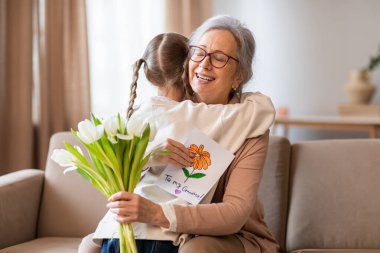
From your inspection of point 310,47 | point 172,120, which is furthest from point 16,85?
point 310,47

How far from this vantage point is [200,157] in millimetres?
1799

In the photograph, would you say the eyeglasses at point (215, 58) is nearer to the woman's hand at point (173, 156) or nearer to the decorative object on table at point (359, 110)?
the woman's hand at point (173, 156)

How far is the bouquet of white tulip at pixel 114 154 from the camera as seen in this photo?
152 cm

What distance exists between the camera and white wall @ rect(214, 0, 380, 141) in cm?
448

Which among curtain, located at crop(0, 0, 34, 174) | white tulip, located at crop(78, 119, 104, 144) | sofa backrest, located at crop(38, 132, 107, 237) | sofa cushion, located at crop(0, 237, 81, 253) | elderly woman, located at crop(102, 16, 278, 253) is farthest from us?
curtain, located at crop(0, 0, 34, 174)

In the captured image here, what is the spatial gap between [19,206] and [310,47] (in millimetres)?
2853

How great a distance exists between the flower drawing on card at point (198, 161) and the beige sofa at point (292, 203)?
2.05 ft

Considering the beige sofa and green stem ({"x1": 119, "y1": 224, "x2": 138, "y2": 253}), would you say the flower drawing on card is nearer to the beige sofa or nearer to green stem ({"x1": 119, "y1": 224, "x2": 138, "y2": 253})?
green stem ({"x1": 119, "y1": 224, "x2": 138, "y2": 253})

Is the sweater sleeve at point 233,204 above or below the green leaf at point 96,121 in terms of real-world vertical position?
below

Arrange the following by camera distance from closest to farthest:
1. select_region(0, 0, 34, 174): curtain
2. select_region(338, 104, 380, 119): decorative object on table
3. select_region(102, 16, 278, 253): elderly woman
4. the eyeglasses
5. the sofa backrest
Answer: select_region(102, 16, 278, 253): elderly woman, the eyeglasses, the sofa backrest, select_region(0, 0, 34, 174): curtain, select_region(338, 104, 380, 119): decorative object on table

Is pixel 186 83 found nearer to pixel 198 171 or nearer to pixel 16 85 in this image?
pixel 198 171

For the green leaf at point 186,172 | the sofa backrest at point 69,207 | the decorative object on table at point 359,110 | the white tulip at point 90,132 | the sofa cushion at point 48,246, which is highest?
the white tulip at point 90,132

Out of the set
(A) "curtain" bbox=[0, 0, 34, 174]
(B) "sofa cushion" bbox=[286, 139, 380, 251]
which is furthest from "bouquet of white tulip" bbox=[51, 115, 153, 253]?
(A) "curtain" bbox=[0, 0, 34, 174]

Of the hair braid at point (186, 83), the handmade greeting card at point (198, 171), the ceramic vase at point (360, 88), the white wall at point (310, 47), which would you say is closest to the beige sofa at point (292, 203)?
the hair braid at point (186, 83)
